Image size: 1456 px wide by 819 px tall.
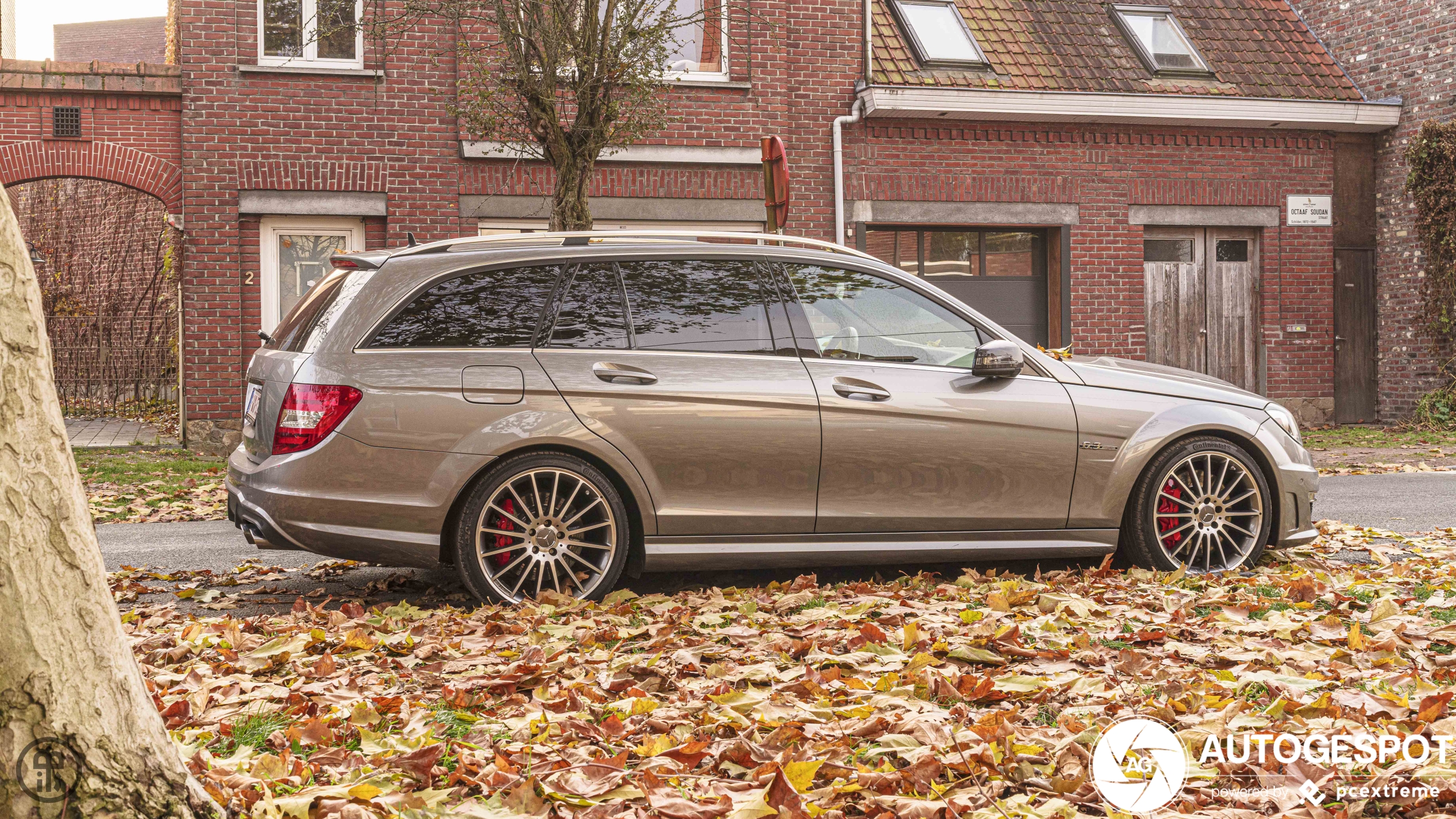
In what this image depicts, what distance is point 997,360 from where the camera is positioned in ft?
18.0

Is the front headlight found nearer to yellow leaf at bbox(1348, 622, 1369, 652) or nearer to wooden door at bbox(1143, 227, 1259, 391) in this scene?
yellow leaf at bbox(1348, 622, 1369, 652)

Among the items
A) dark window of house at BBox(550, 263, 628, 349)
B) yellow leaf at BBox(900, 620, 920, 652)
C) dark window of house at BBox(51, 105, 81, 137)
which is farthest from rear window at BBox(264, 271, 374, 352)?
dark window of house at BBox(51, 105, 81, 137)

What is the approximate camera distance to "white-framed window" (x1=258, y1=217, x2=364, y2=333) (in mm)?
12828

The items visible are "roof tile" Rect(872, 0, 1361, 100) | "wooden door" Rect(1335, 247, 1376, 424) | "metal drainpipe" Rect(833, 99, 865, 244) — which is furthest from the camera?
"wooden door" Rect(1335, 247, 1376, 424)

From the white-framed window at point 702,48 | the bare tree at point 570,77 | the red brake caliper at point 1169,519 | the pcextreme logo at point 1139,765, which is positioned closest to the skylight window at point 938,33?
the white-framed window at point 702,48

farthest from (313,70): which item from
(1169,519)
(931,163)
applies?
(1169,519)

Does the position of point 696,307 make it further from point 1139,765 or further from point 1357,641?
point 1139,765

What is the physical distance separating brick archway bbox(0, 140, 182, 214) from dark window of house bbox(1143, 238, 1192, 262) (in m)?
11.6

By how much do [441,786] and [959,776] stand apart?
1.22m

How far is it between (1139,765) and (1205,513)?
10.5 ft

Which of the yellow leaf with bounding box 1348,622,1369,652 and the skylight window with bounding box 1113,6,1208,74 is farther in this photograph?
the skylight window with bounding box 1113,6,1208,74

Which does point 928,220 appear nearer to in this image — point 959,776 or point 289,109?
point 289,109

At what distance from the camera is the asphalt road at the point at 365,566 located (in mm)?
5629

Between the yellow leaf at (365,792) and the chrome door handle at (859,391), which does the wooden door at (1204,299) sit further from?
the yellow leaf at (365,792)
